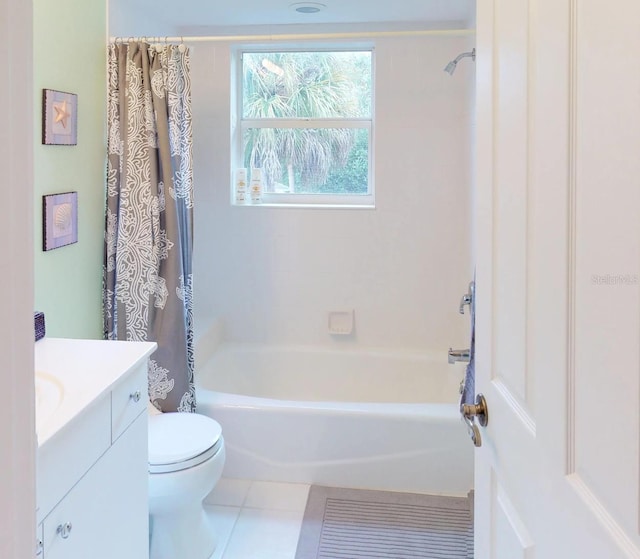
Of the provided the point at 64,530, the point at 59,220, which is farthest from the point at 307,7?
the point at 64,530

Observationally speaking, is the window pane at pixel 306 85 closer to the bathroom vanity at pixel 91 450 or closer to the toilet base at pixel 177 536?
the bathroom vanity at pixel 91 450

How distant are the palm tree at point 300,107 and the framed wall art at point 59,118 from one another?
1.40 meters

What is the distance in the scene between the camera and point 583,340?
30.4 inches

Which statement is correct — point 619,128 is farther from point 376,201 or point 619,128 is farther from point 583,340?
point 376,201

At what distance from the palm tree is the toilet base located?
1976 mm

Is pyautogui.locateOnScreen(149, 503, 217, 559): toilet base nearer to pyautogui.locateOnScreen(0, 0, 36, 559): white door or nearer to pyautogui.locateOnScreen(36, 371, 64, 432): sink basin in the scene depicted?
pyautogui.locateOnScreen(36, 371, 64, 432): sink basin

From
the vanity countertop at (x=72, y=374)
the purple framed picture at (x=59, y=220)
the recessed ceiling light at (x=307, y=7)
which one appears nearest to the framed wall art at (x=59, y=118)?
the purple framed picture at (x=59, y=220)

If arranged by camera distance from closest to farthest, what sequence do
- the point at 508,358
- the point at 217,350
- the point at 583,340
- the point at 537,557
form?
the point at 583,340 < the point at 537,557 < the point at 508,358 < the point at 217,350

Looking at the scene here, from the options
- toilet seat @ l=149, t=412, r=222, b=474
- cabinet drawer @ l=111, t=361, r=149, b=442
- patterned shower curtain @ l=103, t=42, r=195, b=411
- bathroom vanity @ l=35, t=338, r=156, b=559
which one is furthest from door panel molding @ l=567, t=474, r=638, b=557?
patterned shower curtain @ l=103, t=42, r=195, b=411

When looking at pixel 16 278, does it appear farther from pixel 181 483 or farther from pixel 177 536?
pixel 177 536

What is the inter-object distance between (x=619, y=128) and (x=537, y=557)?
0.65 metres

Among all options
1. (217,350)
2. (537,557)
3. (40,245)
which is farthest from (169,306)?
(537,557)

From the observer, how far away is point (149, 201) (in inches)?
101

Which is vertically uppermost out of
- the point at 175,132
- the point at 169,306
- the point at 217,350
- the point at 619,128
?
the point at 175,132
